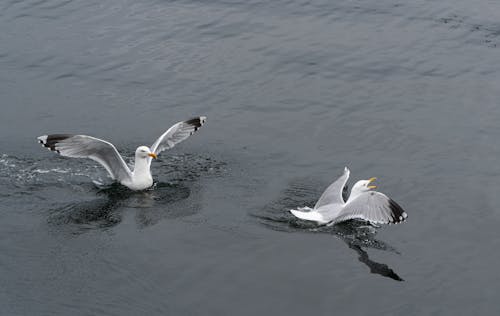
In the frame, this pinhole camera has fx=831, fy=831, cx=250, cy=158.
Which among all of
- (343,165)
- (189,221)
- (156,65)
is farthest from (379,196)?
(156,65)

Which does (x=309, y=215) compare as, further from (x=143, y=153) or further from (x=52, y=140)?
(x=52, y=140)

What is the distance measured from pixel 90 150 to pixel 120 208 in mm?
1482

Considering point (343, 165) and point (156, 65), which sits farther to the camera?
point (156, 65)

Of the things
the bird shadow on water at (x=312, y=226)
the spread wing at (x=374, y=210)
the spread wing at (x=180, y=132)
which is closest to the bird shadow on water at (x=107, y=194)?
the spread wing at (x=180, y=132)

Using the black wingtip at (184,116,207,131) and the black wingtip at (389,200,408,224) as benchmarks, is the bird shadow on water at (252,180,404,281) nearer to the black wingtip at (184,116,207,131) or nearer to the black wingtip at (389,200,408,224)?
the black wingtip at (389,200,408,224)

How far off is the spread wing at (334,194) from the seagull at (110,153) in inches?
109

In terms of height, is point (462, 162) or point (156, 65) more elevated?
point (156, 65)

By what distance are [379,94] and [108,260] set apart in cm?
749

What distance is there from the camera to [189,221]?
1243 cm

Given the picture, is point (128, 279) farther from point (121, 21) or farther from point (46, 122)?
point (121, 21)

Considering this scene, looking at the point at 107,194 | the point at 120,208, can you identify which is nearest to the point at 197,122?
A: the point at 107,194

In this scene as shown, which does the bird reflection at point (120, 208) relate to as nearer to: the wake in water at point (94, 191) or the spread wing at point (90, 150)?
the wake in water at point (94, 191)

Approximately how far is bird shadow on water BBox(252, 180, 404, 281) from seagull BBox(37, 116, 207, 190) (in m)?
2.20

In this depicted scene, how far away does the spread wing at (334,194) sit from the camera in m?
12.7
